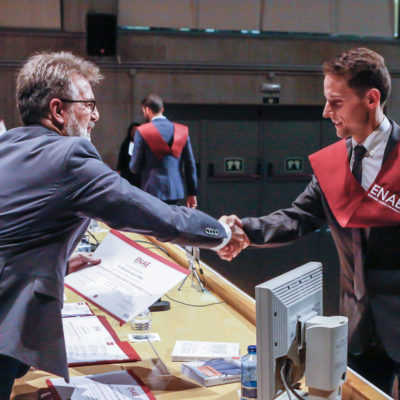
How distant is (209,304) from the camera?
8.50 ft

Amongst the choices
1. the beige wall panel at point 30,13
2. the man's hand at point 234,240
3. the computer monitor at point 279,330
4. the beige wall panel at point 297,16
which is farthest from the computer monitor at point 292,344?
the beige wall panel at point 297,16

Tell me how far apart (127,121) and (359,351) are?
7.75 meters

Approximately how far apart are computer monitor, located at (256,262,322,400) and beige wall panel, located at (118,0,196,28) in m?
8.43

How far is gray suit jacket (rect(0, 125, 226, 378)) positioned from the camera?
141 cm

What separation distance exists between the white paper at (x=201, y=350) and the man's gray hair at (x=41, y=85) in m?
0.90

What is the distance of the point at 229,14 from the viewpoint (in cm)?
944

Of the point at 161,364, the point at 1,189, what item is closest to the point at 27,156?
the point at 1,189

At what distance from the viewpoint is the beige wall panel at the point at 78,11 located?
355 inches

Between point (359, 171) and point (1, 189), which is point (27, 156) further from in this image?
point (359, 171)

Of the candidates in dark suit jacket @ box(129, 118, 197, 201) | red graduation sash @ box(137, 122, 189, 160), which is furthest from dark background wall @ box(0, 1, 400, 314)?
red graduation sash @ box(137, 122, 189, 160)

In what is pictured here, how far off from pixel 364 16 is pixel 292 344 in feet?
31.4

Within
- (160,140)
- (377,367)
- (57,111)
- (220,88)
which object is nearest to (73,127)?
(57,111)

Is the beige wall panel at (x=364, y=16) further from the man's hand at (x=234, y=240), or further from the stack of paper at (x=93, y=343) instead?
the stack of paper at (x=93, y=343)

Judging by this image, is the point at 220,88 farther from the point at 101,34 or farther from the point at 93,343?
the point at 93,343
